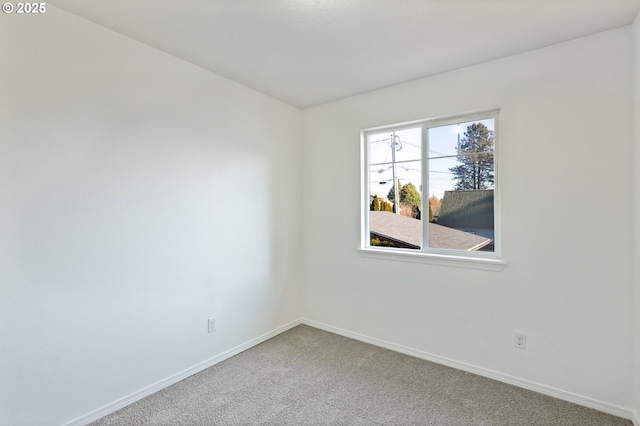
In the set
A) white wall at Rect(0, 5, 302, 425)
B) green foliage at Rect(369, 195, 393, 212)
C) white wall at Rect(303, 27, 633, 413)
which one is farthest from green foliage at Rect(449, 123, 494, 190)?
white wall at Rect(0, 5, 302, 425)

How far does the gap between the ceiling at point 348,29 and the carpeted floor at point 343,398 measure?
2.50 m

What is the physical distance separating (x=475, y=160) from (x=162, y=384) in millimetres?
3041

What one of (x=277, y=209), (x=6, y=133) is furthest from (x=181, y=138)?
(x=277, y=209)

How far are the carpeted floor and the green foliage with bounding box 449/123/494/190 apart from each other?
1.57 metres

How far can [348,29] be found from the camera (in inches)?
80.4

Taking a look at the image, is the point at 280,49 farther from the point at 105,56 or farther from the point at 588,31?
the point at 588,31

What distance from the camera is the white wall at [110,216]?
5.65 ft

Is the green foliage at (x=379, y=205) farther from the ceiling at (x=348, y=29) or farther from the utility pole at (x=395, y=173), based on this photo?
the ceiling at (x=348, y=29)

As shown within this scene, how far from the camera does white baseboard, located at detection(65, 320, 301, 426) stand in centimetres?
196

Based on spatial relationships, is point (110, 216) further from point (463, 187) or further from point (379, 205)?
point (463, 187)

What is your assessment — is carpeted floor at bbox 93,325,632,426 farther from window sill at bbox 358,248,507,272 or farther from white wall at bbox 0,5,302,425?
window sill at bbox 358,248,507,272

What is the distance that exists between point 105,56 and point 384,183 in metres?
2.48

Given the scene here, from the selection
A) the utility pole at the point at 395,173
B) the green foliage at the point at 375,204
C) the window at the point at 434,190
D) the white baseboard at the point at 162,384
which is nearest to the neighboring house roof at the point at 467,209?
→ the window at the point at 434,190

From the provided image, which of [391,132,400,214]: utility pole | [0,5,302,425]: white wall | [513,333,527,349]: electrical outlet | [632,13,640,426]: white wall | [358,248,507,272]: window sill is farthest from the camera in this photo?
[391,132,400,214]: utility pole
